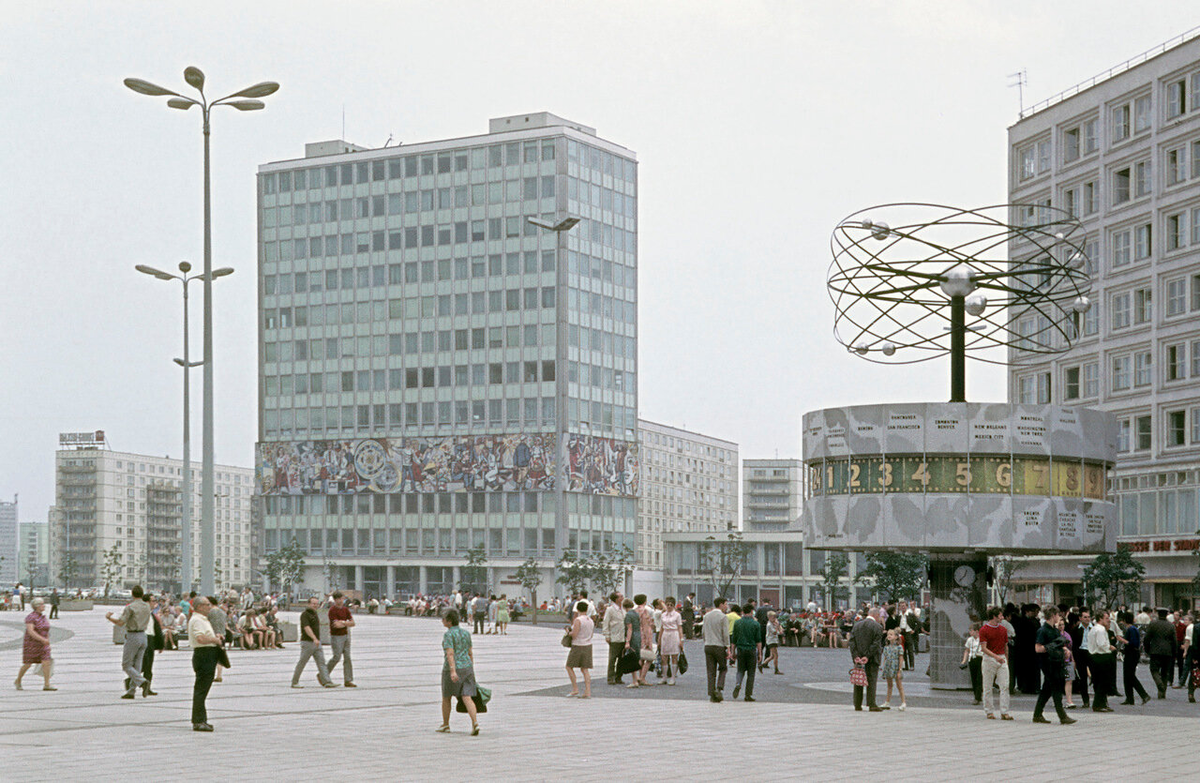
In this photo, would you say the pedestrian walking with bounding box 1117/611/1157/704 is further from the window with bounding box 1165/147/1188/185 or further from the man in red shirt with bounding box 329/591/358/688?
the window with bounding box 1165/147/1188/185

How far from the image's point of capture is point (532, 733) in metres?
19.4

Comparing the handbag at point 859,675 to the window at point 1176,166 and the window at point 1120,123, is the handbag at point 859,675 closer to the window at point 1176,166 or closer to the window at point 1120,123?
the window at point 1176,166

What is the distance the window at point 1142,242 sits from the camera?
235ft

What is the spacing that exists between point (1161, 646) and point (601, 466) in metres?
102

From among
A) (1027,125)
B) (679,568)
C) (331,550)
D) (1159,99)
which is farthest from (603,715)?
(679,568)

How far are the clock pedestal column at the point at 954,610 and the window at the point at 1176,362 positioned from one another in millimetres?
43432

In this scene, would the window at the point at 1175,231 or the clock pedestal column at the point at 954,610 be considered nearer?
the clock pedestal column at the point at 954,610

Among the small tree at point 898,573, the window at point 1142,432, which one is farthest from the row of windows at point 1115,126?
the small tree at point 898,573

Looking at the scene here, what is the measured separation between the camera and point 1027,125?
8131 cm

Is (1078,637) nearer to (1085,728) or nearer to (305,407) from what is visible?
(1085,728)

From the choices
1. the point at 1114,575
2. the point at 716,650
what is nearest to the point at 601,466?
the point at 1114,575

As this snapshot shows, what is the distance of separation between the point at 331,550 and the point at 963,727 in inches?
4658

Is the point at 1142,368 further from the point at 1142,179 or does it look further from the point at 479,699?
the point at 479,699

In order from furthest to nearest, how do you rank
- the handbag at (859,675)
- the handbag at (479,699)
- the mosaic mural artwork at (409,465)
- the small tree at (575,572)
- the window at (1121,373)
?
the mosaic mural artwork at (409,465) → the small tree at (575,572) → the window at (1121,373) → the handbag at (859,675) → the handbag at (479,699)
